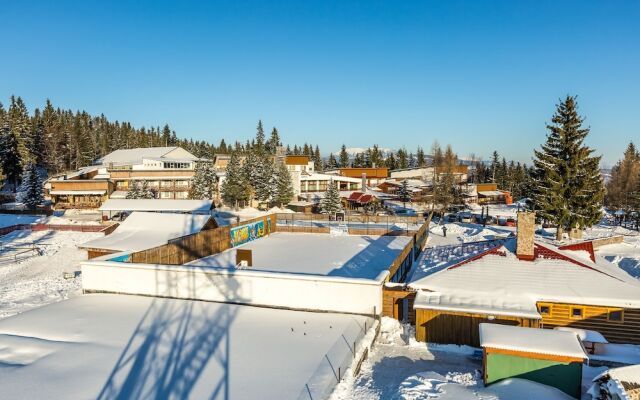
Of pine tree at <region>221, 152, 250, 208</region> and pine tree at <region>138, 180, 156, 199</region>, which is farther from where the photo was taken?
pine tree at <region>221, 152, 250, 208</region>

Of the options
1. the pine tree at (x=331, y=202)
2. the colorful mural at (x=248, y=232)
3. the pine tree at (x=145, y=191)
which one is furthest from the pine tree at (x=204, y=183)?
the colorful mural at (x=248, y=232)

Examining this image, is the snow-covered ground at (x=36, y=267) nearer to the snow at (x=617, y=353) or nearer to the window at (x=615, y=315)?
the snow at (x=617, y=353)

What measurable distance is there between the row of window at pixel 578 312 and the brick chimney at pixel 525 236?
1.86m

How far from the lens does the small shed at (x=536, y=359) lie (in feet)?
30.8

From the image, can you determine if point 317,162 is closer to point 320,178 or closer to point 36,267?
point 320,178

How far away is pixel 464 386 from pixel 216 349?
6.33 metres

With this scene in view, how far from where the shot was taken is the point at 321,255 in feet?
85.3

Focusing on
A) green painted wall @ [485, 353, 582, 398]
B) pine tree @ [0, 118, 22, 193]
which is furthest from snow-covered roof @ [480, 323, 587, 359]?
pine tree @ [0, 118, 22, 193]

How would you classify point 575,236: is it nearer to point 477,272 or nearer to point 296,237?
point 296,237

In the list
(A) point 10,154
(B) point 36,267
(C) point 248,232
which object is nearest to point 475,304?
(C) point 248,232

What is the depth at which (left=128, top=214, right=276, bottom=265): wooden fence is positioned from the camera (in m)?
19.8

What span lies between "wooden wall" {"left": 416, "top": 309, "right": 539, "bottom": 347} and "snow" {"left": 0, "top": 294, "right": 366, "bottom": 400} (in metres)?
1.97

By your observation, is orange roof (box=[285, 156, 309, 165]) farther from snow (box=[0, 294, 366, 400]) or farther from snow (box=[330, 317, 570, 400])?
snow (box=[330, 317, 570, 400])

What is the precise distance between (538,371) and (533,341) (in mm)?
647
